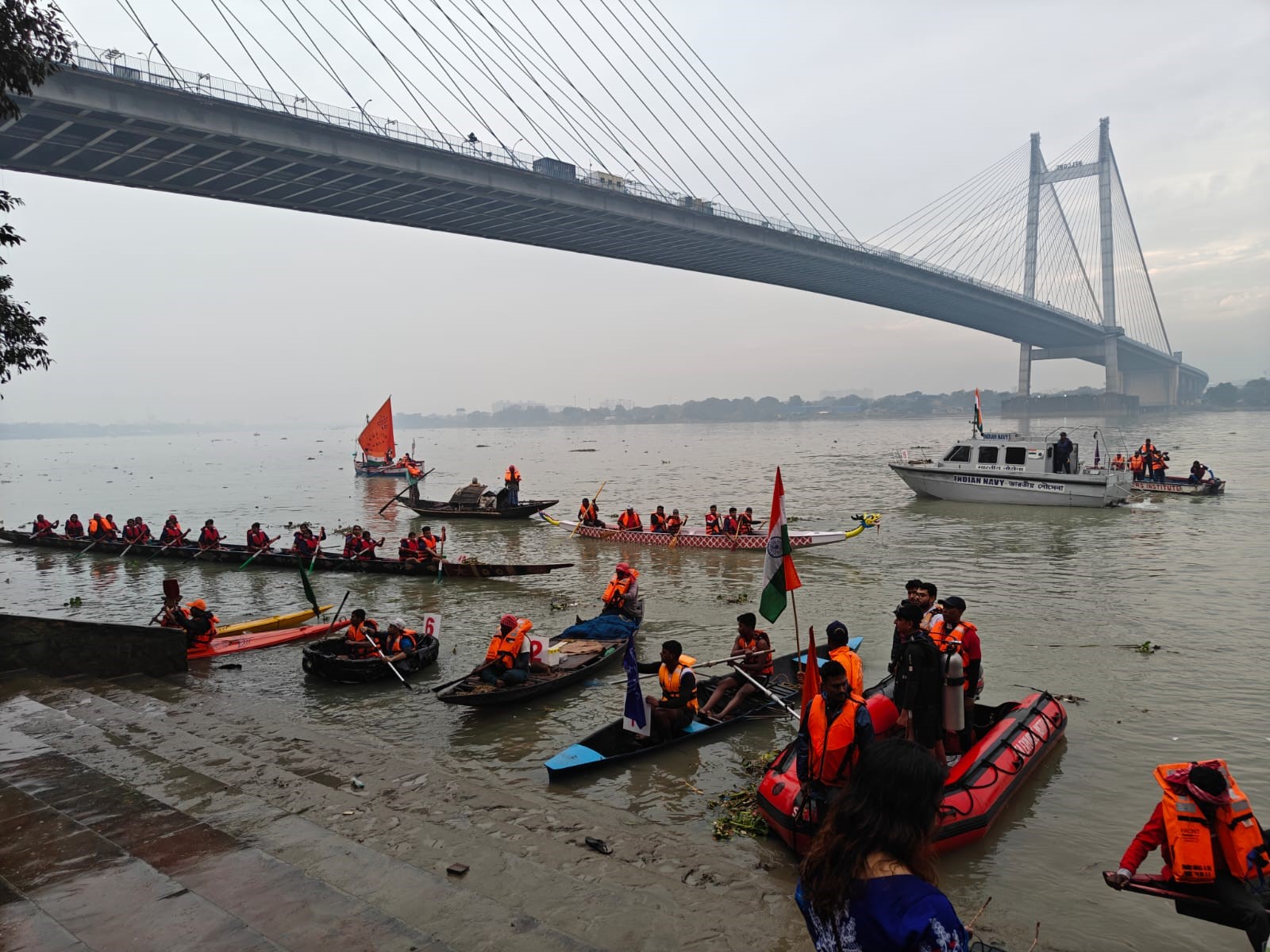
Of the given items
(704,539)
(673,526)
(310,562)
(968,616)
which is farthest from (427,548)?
(968,616)

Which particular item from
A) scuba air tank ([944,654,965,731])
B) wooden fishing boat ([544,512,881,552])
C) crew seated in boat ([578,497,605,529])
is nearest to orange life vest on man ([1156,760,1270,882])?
scuba air tank ([944,654,965,731])

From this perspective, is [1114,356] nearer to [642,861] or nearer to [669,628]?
[669,628]

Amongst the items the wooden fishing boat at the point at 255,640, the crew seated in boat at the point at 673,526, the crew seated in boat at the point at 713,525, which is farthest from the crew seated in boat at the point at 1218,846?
the crew seated in boat at the point at 673,526

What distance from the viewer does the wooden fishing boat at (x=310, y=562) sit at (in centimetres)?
1922

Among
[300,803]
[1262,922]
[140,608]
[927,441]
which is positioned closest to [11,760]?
[300,803]

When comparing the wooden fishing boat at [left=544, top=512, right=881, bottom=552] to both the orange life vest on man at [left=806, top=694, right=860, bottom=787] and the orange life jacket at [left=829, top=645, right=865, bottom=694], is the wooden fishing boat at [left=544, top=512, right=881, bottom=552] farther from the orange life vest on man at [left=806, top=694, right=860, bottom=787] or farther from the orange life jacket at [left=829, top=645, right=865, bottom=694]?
the orange life vest on man at [left=806, top=694, right=860, bottom=787]

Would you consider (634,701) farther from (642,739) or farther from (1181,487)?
(1181,487)

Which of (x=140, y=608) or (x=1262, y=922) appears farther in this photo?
(x=140, y=608)

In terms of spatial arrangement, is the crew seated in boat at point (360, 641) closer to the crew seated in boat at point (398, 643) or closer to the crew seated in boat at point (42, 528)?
the crew seated in boat at point (398, 643)

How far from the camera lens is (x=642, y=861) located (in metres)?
6.19

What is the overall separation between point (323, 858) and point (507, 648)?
4687 mm

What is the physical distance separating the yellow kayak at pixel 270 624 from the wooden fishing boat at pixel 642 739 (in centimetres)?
899

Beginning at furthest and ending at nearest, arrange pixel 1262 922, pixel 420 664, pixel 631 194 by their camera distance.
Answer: pixel 631 194 → pixel 420 664 → pixel 1262 922

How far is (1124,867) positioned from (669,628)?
1062 centimetres
